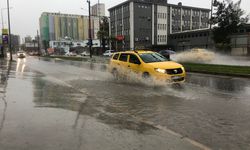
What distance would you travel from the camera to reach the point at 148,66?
1248 centimetres

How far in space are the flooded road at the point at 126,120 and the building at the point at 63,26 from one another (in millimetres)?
104768

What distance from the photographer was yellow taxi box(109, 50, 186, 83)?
11.9m

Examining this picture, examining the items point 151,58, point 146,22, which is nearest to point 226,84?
point 151,58

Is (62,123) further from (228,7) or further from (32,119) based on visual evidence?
(228,7)

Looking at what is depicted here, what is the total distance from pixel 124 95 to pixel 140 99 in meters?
1.04

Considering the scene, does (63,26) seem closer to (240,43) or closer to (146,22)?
(146,22)

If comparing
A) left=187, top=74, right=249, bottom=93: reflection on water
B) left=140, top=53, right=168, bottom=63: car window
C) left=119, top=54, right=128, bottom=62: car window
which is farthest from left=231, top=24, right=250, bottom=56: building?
left=140, top=53, right=168, bottom=63: car window

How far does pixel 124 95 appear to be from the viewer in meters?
10.1

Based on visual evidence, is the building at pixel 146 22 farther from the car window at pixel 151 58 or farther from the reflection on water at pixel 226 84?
the reflection on water at pixel 226 84

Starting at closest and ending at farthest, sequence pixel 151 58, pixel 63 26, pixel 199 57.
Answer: pixel 151 58 < pixel 199 57 < pixel 63 26

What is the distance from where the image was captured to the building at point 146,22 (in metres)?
79.2

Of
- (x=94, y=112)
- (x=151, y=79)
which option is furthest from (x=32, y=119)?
(x=151, y=79)

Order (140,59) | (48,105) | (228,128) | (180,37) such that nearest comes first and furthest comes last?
(228,128) → (48,105) → (140,59) → (180,37)

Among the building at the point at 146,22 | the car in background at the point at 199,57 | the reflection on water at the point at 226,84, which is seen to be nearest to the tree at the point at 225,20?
the car in background at the point at 199,57
